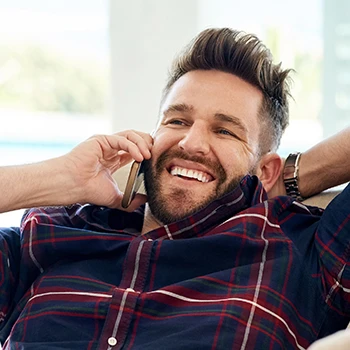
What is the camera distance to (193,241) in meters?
1.59

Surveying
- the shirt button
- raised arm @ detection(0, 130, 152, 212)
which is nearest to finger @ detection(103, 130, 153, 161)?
raised arm @ detection(0, 130, 152, 212)

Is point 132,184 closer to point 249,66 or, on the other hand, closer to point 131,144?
point 131,144

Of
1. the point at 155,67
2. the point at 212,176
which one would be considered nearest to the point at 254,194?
the point at 212,176

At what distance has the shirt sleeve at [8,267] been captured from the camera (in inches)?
66.2

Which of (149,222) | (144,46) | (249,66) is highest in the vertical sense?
(249,66)

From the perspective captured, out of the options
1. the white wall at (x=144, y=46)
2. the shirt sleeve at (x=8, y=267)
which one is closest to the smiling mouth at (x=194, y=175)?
the shirt sleeve at (x=8, y=267)

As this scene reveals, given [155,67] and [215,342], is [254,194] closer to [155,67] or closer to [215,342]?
[215,342]

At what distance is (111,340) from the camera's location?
1.49 metres

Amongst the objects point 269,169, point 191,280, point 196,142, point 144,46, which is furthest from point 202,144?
point 144,46

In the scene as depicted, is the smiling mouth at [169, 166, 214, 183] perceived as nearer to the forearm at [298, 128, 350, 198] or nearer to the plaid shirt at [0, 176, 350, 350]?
the plaid shirt at [0, 176, 350, 350]

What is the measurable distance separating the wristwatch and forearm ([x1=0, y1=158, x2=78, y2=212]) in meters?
0.53

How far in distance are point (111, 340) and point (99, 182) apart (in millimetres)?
463

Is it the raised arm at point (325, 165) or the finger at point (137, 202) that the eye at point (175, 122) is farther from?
the raised arm at point (325, 165)

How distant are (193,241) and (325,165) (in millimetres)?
394
